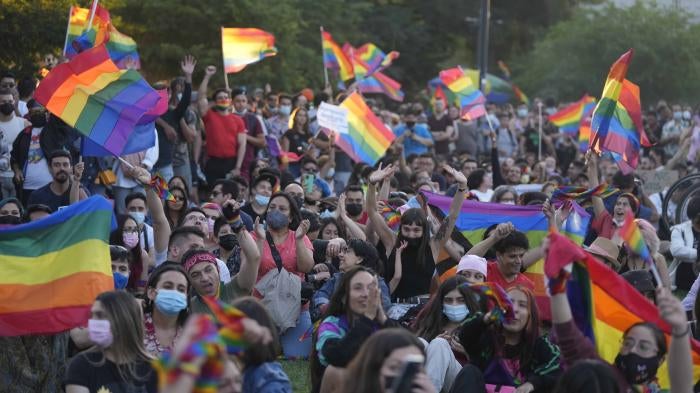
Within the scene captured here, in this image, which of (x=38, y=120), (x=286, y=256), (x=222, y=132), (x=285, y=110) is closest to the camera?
(x=286, y=256)

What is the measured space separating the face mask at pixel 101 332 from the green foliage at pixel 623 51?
38091 millimetres

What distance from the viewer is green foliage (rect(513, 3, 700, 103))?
44531 millimetres

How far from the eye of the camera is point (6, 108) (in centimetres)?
1514

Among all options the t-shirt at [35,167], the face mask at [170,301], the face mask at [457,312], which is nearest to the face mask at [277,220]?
the t-shirt at [35,167]

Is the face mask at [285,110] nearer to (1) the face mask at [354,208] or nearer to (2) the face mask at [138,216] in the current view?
(1) the face mask at [354,208]

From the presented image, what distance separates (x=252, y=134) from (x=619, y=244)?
7.14 metres

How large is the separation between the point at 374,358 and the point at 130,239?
5338 mm

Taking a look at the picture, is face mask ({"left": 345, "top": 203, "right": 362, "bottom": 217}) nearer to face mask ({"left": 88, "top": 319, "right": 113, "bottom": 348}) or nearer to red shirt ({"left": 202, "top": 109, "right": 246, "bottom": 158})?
red shirt ({"left": 202, "top": 109, "right": 246, "bottom": 158})

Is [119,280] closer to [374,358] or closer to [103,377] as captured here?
[103,377]

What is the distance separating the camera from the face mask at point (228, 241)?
1191cm

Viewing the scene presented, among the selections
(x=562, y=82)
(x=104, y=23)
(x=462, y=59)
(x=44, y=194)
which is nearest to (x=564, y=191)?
(x=44, y=194)

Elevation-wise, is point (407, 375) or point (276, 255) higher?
point (407, 375)

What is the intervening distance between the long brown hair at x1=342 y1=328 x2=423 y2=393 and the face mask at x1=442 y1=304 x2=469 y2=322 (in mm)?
2511

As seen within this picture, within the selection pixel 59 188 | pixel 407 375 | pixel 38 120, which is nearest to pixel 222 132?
pixel 38 120
